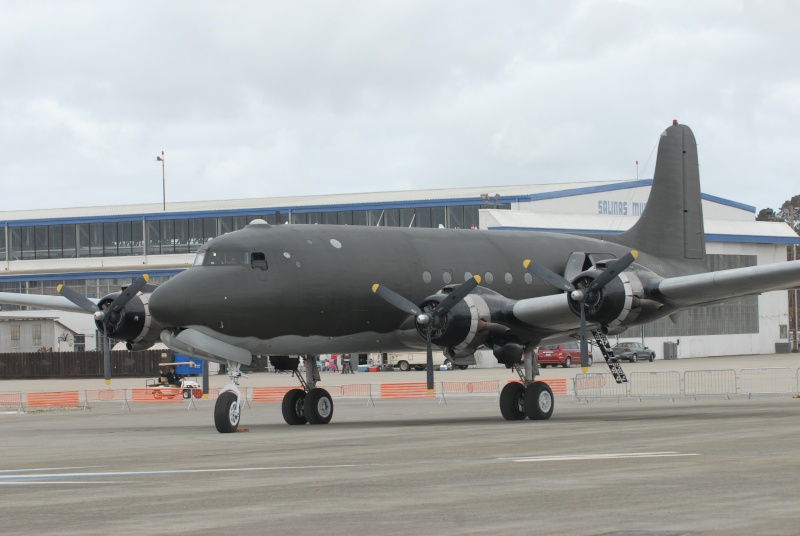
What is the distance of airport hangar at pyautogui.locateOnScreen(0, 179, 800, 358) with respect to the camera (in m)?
89.9

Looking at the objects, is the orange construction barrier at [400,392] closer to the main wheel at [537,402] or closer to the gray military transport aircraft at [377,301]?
the gray military transport aircraft at [377,301]

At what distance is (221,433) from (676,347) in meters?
68.7

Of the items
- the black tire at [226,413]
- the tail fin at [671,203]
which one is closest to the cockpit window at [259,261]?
the black tire at [226,413]

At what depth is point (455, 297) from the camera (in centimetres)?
2720

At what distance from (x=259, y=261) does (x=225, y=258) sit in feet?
2.66

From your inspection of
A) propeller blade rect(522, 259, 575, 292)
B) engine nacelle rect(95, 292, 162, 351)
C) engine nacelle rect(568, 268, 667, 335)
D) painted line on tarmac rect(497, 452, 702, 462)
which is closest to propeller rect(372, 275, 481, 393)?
propeller blade rect(522, 259, 575, 292)

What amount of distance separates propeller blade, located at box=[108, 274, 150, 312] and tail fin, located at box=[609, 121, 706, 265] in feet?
49.1

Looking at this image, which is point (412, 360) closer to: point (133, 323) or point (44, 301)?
point (44, 301)

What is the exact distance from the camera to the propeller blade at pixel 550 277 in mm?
27750

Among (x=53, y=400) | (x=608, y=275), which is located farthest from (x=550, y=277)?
(x=53, y=400)

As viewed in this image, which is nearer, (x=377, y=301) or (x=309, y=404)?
(x=377, y=301)

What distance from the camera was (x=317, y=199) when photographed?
338ft

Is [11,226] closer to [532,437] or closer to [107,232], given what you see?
[107,232]

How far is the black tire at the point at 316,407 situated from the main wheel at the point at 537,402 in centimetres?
534
